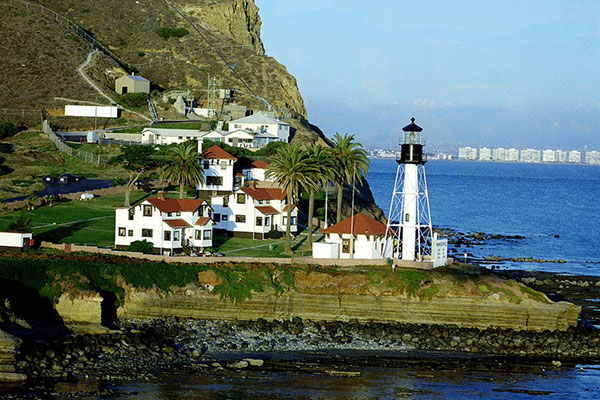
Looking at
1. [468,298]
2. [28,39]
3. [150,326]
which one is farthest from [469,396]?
[28,39]

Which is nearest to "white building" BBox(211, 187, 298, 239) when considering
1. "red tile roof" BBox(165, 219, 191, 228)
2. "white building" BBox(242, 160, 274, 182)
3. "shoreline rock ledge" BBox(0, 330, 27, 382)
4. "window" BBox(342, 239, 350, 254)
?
"red tile roof" BBox(165, 219, 191, 228)

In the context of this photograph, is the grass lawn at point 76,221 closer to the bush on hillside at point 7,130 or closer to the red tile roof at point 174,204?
the red tile roof at point 174,204

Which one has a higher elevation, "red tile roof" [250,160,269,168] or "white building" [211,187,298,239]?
"red tile roof" [250,160,269,168]

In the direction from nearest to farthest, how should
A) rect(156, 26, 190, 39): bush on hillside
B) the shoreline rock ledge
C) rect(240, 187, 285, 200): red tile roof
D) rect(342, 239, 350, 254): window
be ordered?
the shoreline rock ledge < rect(342, 239, 350, 254): window < rect(240, 187, 285, 200): red tile roof < rect(156, 26, 190, 39): bush on hillside

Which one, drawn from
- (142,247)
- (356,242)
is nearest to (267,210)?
(356,242)

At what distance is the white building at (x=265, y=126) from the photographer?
124 m

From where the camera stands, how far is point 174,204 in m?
72.8

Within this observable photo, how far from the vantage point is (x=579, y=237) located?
134500mm

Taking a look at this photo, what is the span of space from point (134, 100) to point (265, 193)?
66146mm

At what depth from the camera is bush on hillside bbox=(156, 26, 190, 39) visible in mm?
182000

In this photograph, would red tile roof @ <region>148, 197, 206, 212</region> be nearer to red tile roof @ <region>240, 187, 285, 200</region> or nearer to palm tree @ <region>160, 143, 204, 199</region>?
red tile roof @ <region>240, 187, 285, 200</region>

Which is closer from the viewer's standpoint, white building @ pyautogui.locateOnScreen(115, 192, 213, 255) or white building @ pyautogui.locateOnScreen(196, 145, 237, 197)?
white building @ pyautogui.locateOnScreen(115, 192, 213, 255)

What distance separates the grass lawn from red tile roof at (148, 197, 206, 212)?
15.8ft

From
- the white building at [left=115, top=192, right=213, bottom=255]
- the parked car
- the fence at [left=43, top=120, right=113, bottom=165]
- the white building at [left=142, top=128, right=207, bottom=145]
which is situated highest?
the white building at [left=142, top=128, right=207, bottom=145]
